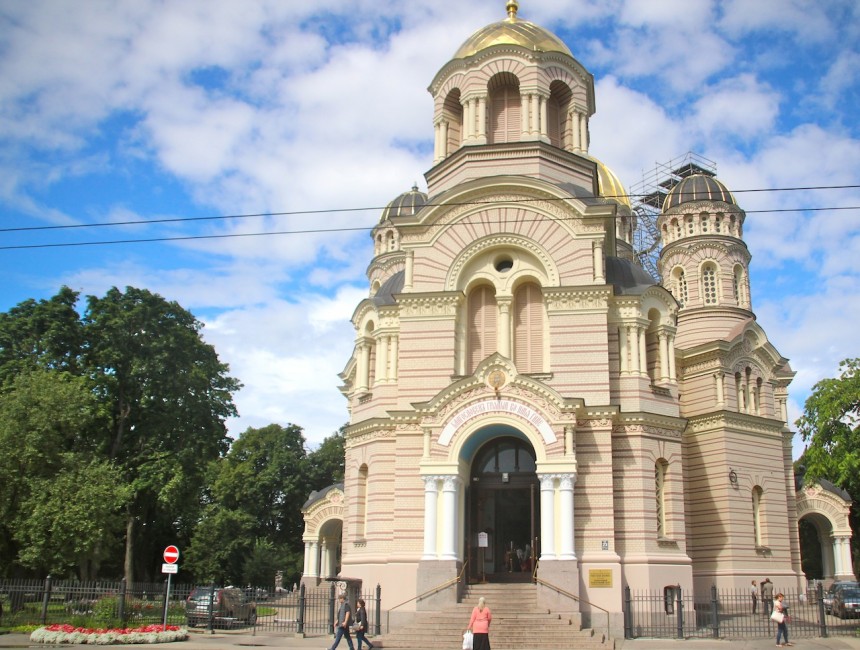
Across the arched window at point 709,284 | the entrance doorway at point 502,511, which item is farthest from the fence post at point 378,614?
the arched window at point 709,284

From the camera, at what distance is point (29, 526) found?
107ft

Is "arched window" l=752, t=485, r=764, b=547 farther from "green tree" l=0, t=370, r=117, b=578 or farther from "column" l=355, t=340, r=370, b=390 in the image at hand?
"green tree" l=0, t=370, r=117, b=578

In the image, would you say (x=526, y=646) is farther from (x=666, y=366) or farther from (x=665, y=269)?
(x=665, y=269)

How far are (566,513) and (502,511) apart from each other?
2.98 metres

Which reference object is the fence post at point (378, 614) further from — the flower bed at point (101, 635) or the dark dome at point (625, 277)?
the dark dome at point (625, 277)

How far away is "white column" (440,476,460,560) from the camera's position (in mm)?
23500

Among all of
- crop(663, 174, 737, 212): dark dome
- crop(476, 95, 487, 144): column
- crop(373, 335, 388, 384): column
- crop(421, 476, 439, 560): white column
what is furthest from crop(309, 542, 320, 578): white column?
crop(663, 174, 737, 212): dark dome

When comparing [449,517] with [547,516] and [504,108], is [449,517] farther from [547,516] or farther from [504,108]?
[504,108]

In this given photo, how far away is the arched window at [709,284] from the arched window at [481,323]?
16142 millimetres

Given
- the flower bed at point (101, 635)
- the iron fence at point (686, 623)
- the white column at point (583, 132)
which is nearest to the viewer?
the flower bed at point (101, 635)

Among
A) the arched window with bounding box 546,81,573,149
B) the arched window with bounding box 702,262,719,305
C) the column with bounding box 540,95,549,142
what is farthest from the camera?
the arched window with bounding box 702,262,719,305

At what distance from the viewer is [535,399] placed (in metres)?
23.8

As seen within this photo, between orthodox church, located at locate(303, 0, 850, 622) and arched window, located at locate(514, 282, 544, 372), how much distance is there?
62 mm

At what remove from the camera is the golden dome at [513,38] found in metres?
31.2
